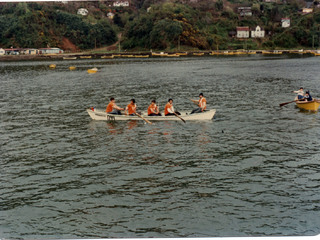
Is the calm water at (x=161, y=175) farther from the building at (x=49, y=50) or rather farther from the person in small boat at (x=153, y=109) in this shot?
the building at (x=49, y=50)

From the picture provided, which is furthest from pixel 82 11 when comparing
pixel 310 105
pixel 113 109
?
pixel 310 105

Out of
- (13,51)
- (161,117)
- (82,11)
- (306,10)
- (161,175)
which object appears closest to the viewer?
(161,175)

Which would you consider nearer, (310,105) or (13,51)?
(310,105)

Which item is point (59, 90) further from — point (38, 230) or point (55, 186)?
point (38, 230)

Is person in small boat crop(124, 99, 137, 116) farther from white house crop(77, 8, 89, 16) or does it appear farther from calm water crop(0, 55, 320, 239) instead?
white house crop(77, 8, 89, 16)

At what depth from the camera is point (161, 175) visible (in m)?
21.5

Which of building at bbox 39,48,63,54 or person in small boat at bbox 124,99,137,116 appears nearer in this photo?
person in small boat at bbox 124,99,137,116

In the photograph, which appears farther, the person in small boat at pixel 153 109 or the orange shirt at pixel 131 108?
the orange shirt at pixel 131 108

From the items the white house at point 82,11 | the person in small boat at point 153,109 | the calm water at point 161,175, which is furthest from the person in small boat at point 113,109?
the white house at point 82,11

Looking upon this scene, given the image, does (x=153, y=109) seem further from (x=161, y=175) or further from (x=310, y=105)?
(x=310, y=105)

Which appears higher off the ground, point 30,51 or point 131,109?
point 30,51

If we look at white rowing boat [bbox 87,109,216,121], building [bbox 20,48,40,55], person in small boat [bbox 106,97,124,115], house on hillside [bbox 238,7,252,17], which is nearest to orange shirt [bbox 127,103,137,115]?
white rowing boat [bbox 87,109,216,121]

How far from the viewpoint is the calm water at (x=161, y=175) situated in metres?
15.8

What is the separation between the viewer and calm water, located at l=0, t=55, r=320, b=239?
51.7 feet
